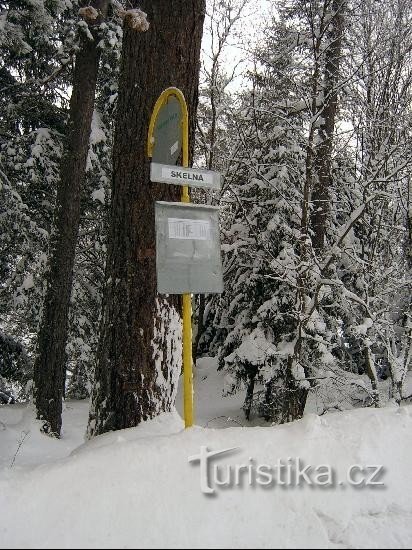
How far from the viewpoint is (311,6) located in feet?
21.8

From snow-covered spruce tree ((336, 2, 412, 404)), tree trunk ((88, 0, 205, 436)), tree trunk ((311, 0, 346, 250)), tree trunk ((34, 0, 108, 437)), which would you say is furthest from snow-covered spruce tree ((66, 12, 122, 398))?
tree trunk ((88, 0, 205, 436))

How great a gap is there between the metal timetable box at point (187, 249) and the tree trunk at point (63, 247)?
4879 mm

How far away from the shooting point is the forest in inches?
133

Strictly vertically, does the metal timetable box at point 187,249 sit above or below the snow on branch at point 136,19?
below

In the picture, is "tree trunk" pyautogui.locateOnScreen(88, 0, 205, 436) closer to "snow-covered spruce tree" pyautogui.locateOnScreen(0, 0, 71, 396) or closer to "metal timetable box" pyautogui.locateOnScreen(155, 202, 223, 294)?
"metal timetable box" pyautogui.locateOnScreen(155, 202, 223, 294)

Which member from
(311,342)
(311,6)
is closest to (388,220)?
(311,342)

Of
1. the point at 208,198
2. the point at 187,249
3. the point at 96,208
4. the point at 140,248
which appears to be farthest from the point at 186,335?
the point at 208,198

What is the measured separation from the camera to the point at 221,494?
2279 mm

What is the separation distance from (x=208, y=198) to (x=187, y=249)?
9.87 meters

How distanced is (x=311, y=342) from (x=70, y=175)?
16.0 ft

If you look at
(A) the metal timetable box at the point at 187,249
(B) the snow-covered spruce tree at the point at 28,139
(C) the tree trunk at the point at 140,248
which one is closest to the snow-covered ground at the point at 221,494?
(C) the tree trunk at the point at 140,248

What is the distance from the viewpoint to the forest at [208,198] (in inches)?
133

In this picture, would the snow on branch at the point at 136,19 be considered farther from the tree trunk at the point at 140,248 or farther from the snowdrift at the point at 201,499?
the snowdrift at the point at 201,499

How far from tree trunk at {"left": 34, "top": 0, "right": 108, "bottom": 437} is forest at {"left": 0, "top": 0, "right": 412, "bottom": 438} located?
3 cm
